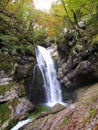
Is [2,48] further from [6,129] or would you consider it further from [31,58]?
[6,129]

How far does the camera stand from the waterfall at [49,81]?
68.5 ft

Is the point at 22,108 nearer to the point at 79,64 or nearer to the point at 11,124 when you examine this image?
the point at 11,124

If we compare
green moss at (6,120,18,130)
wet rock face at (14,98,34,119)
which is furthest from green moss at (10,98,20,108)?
green moss at (6,120,18,130)

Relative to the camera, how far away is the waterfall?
20.9m

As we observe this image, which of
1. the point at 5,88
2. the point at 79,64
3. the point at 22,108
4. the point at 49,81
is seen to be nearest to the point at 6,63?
the point at 5,88

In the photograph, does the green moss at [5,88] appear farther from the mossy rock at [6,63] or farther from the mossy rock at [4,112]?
the mossy rock at [6,63]

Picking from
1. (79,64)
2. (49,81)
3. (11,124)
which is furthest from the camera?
(49,81)

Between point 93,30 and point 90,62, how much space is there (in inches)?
137

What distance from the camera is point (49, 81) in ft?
72.7

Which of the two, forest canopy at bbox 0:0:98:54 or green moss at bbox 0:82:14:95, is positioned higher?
forest canopy at bbox 0:0:98:54

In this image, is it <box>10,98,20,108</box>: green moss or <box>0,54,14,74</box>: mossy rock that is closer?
<box>10,98,20,108</box>: green moss

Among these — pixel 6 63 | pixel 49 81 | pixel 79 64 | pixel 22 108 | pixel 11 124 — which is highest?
pixel 6 63

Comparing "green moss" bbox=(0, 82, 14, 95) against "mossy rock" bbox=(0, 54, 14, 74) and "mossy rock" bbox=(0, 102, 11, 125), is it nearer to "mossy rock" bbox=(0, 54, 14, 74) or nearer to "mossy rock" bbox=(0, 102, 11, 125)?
"mossy rock" bbox=(0, 102, 11, 125)

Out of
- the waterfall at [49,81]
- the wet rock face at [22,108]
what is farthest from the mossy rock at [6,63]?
the waterfall at [49,81]
